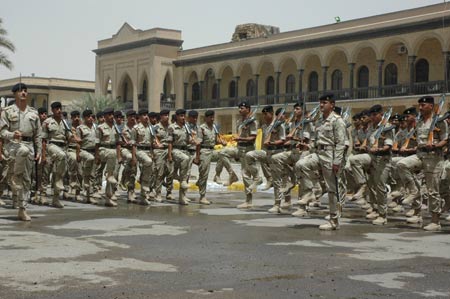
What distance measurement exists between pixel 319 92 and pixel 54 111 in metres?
35.5

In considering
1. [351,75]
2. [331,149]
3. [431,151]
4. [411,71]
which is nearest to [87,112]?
[331,149]

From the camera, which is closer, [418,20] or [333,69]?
[418,20]

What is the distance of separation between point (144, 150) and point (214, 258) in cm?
793

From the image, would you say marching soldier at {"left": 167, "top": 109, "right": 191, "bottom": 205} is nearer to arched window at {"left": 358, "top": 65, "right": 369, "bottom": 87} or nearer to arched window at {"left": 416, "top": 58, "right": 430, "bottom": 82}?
arched window at {"left": 416, "top": 58, "right": 430, "bottom": 82}

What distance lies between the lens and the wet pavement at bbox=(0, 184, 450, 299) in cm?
684

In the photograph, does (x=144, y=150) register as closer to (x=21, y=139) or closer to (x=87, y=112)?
(x=87, y=112)

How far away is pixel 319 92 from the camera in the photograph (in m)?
49.1

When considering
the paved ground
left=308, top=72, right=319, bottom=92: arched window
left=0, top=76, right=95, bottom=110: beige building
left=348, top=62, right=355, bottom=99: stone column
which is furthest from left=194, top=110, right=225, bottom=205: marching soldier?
left=0, top=76, right=95, bottom=110: beige building

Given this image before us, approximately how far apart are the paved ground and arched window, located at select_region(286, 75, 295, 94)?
4130cm

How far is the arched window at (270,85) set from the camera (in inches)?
2213

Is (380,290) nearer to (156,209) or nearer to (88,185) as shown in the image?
(156,209)

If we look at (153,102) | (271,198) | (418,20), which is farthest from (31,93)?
(271,198)

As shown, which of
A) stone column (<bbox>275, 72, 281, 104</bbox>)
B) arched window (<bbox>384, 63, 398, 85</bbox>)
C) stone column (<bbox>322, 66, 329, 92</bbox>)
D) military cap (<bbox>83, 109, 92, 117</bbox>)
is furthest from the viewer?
stone column (<bbox>275, 72, 281, 104</bbox>)

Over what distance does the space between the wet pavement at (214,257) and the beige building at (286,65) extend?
19.9 metres
